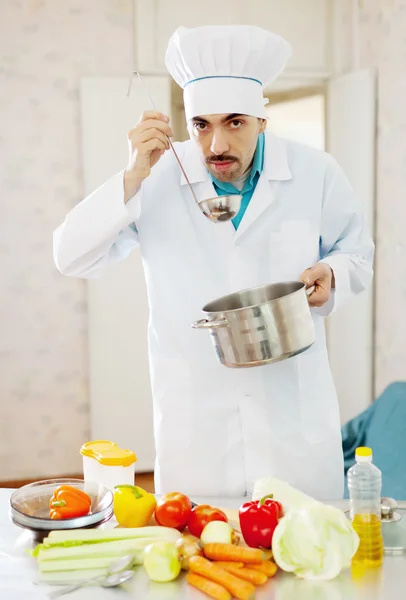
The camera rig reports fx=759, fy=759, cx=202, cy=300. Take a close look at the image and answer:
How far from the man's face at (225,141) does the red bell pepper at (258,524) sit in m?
0.75

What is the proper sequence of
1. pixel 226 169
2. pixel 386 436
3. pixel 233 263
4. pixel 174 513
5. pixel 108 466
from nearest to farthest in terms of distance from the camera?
1. pixel 174 513
2. pixel 108 466
3. pixel 226 169
4. pixel 233 263
5. pixel 386 436

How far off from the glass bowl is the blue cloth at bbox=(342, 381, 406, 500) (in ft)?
5.72

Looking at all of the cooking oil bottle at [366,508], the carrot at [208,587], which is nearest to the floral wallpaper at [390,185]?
the cooking oil bottle at [366,508]

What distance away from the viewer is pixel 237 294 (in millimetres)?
→ 1566

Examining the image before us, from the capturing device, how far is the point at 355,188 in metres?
4.22

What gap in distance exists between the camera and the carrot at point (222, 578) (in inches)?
46.1

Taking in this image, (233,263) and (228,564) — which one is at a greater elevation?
(233,263)

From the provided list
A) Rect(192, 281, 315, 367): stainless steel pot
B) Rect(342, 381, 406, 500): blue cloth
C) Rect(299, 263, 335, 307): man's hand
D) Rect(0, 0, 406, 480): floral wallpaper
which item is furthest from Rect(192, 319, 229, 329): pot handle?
Answer: Rect(0, 0, 406, 480): floral wallpaper

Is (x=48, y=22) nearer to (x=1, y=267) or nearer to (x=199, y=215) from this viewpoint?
(x=1, y=267)

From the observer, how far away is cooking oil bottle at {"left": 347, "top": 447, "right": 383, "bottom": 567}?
4.23ft

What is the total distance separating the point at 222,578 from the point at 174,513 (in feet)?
0.76

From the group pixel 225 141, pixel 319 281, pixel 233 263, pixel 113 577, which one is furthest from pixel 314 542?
pixel 225 141

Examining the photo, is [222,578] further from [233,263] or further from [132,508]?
[233,263]

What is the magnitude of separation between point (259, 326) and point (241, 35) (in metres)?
0.70
